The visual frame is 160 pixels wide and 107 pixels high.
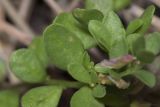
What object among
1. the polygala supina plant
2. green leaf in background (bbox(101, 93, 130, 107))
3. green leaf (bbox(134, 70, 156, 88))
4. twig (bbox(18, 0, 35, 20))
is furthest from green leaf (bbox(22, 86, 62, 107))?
twig (bbox(18, 0, 35, 20))

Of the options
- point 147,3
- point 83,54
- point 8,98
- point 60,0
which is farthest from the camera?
point 60,0

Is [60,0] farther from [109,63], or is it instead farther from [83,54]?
[109,63]

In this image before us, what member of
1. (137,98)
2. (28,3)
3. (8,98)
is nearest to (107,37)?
(137,98)

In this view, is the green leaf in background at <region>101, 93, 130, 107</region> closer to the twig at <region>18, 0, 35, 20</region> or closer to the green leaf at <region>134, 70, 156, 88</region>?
the green leaf at <region>134, 70, 156, 88</region>

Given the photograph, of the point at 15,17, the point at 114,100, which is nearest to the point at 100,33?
the point at 114,100

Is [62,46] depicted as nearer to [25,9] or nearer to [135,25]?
[135,25]

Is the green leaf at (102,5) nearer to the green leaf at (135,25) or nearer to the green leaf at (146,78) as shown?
the green leaf at (135,25)
